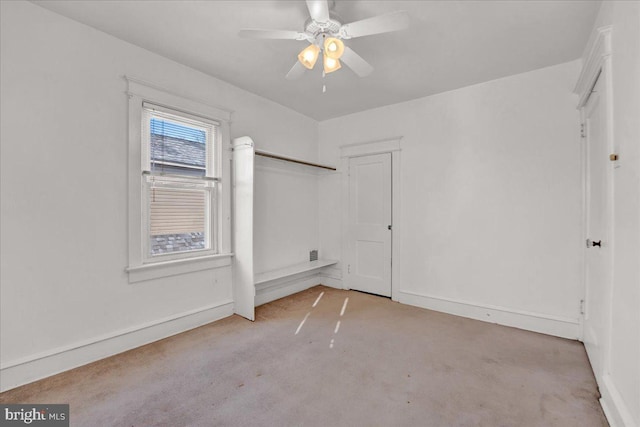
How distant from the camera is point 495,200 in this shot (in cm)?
310

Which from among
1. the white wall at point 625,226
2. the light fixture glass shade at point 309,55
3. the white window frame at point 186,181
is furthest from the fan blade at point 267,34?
the white wall at point 625,226

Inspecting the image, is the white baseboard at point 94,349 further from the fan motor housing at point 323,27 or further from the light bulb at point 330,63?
the fan motor housing at point 323,27

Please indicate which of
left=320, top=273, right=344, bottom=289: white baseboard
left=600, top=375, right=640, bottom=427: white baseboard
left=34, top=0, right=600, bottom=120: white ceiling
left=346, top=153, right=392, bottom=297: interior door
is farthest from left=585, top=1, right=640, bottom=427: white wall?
left=320, top=273, right=344, bottom=289: white baseboard

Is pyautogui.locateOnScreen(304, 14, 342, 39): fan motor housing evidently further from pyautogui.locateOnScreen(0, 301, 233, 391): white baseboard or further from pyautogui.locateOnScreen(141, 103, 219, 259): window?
pyautogui.locateOnScreen(0, 301, 233, 391): white baseboard

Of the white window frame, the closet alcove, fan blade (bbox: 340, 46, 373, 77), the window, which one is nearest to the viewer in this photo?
fan blade (bbox: 340, 46, 373, 77)

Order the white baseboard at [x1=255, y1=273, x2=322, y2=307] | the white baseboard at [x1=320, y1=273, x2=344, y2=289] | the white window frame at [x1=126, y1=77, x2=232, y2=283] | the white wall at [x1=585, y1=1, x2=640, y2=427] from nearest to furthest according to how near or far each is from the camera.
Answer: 1. the white wall at [x1=585, y1=1, x2=640, y2=427]
2. the white window frame at [x1=126, y1=77, x2=232, y2=283]
3. the white baseboard at [x1=255, y1=273, x2=322, y2=307]
4. the white baseboard at [x1=320, y1=273, x2=344, y2=289]

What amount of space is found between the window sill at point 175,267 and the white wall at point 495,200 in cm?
228

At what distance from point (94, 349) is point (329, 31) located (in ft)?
9.98

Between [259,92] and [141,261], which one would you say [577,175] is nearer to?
[259,92]

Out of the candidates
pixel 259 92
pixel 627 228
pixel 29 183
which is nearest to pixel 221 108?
pixel 259 92

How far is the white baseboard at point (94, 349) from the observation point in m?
1.93

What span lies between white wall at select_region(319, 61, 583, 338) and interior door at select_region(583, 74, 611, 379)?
0.78 ft

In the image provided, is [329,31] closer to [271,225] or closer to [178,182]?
[178,182]

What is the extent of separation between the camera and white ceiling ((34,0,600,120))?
2.00 metres
